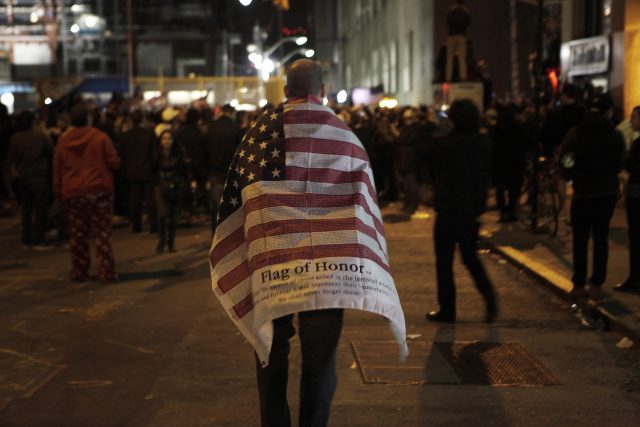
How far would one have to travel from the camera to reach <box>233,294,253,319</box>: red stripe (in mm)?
4457

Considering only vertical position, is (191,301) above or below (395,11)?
below

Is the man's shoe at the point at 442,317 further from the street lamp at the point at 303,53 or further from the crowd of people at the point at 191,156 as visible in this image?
the street lamp at the point at 303,53

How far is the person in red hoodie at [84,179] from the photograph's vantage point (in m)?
10.5

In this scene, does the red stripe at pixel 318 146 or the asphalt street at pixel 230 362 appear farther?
the asphalt street at pixel 230 362

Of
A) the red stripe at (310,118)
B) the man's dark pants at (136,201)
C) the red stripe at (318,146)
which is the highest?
the red stripe at (310,118)

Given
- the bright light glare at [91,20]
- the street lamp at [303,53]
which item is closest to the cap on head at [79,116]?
the street lamp at [303,53]

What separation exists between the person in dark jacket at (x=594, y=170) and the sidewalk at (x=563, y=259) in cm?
49

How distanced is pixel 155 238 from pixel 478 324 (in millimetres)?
7389

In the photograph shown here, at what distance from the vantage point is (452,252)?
8.52 meters

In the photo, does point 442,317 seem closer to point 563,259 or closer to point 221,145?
point 563,259

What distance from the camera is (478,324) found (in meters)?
8.75

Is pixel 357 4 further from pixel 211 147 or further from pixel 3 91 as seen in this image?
pixel 211 147

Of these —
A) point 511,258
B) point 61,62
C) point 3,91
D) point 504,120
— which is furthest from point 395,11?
point 511,258

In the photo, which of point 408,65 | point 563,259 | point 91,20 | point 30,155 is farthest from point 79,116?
point 91,20
